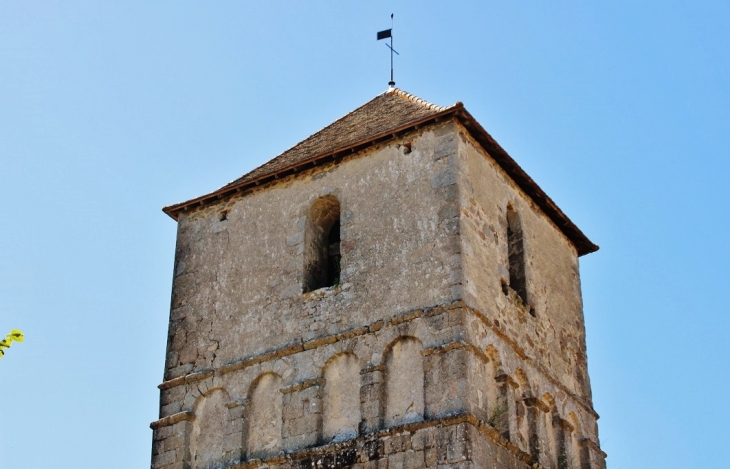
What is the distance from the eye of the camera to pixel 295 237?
16.3m

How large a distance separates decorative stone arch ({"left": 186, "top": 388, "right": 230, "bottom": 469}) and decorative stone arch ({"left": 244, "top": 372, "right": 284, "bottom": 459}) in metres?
0.34

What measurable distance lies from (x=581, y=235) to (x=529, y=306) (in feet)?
8.34

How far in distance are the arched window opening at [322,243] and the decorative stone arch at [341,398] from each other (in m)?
1.45

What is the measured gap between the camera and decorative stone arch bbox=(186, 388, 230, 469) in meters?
15.3

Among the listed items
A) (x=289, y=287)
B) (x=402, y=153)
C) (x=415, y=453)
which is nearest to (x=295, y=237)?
(x=289, y=287)

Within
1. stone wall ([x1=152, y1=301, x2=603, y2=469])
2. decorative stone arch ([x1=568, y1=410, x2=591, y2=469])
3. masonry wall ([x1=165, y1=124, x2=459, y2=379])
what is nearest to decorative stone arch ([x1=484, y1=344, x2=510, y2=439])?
stone wall ([x1=152, y1=301, x2=603, y2=469])

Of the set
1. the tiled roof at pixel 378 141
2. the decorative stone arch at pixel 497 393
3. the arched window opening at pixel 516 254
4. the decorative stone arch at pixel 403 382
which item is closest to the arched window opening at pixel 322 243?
the tiled roof at pixel 378 141

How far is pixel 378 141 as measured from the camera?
16250 millimetres

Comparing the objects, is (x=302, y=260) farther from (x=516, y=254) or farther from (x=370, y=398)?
(x=516, y=254)

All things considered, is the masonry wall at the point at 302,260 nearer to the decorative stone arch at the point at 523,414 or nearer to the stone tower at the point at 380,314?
the stone tower at the point at 380,314

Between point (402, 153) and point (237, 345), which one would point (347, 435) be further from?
point (402, 153)

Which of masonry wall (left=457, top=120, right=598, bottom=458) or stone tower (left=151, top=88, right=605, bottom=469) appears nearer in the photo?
stone tower (left=151, top=88, right=605, bottom=469)

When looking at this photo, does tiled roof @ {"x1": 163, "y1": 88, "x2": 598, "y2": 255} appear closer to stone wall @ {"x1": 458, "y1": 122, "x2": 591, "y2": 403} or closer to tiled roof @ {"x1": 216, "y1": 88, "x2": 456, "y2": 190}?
tiled roof @ {"x1": 216, "y1": 88, "x2": 456, "y2": 190}

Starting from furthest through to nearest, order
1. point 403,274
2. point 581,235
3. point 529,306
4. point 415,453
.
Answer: point 581,235, point 529,306, point 403,274, point 415,453
